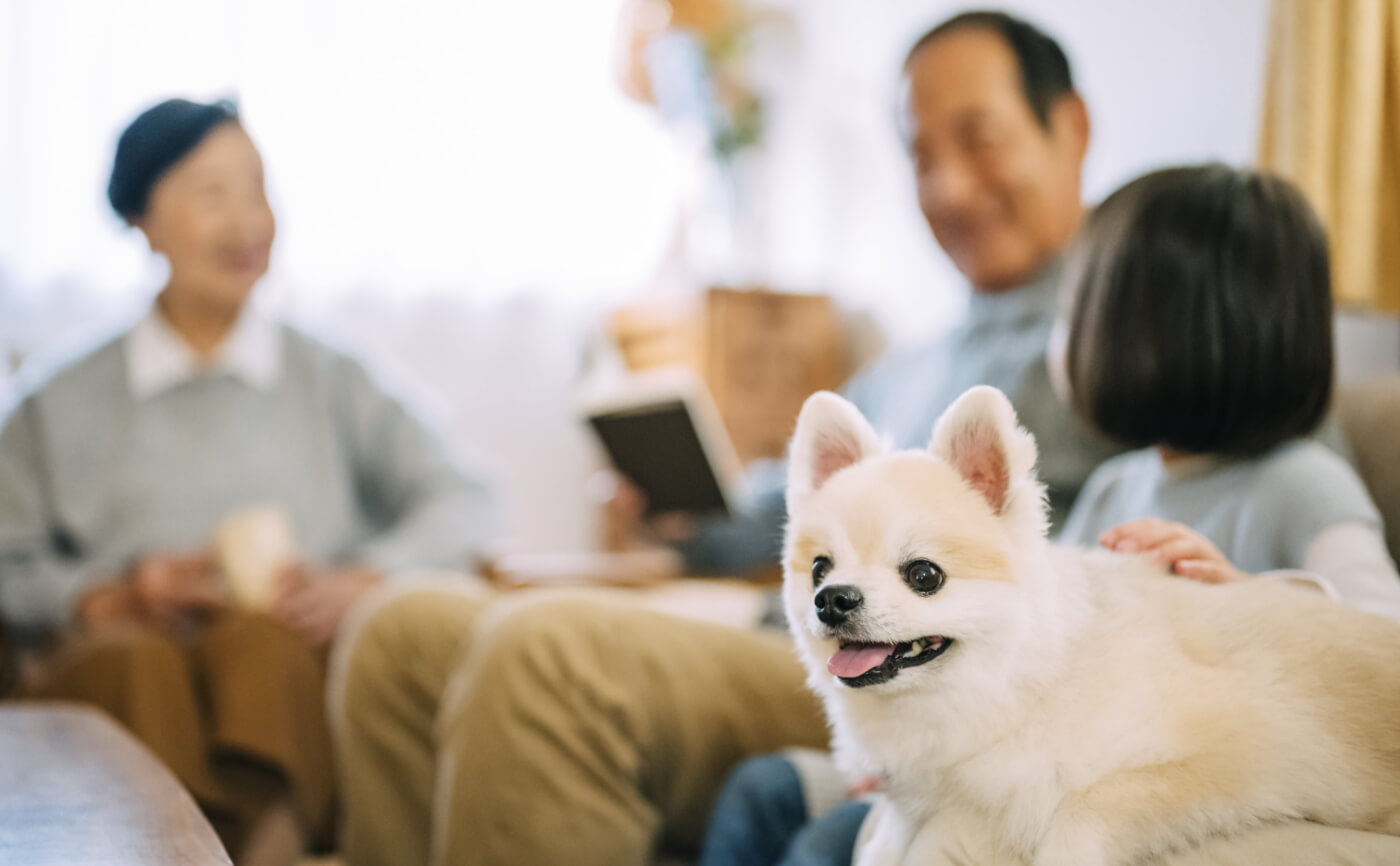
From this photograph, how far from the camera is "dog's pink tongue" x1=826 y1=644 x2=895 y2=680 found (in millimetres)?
471

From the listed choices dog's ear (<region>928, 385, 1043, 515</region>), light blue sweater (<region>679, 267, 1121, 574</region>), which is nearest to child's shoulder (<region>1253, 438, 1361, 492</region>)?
light blue sweater (<region>679, 267, 1121, 574</region>)

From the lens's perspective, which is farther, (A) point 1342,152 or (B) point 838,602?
(A) point 1342,152

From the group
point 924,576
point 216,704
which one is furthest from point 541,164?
point 924,576

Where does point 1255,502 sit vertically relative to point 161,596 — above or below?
above

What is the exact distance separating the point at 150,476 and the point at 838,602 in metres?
1.13

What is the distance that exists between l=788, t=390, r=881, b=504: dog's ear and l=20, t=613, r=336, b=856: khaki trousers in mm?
797

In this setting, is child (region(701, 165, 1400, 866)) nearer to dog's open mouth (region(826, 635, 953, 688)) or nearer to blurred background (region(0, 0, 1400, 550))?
dog's open mouth (region(826, 635, 953, 688))

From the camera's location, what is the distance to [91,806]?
0.64m

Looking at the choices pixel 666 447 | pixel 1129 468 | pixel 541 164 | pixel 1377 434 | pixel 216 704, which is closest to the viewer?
pixel 1129 468

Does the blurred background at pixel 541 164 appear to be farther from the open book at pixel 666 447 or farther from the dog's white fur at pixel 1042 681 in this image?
the dog's white fur at pixel 1042 681

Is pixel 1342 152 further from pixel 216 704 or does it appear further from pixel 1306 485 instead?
pixel 216 704

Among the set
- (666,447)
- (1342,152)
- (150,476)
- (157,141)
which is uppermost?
(157,141)

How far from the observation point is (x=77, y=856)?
551mm

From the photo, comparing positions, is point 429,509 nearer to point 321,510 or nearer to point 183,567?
point 321,510
